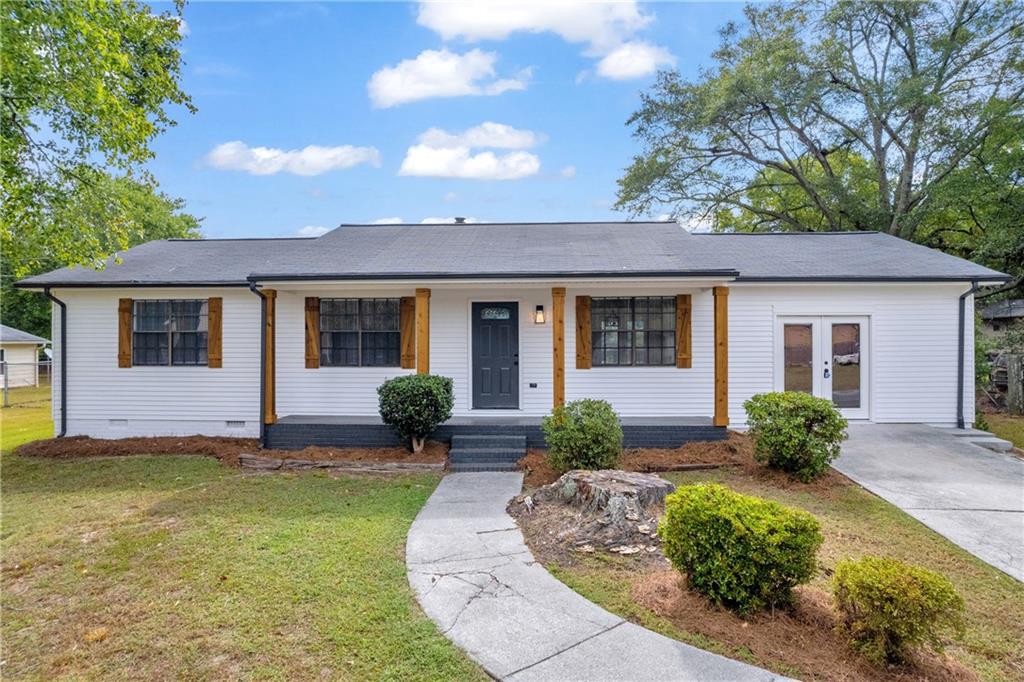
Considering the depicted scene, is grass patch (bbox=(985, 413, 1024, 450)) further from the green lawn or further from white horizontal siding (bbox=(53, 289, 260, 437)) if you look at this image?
white horizontal siding (bbox=(53, 289, 260, 437))

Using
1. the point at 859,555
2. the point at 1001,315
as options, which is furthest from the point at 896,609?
the point at 1001,315

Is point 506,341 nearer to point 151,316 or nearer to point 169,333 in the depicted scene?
point 169,333

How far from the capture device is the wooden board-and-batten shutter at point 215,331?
28.3ft

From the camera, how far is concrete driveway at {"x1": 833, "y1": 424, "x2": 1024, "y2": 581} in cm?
430

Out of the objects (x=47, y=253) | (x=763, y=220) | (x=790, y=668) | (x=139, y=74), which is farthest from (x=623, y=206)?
(x=790, y=668)

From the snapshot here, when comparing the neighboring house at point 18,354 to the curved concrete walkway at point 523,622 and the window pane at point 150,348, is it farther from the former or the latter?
the curved concrete walkway at point 523,622

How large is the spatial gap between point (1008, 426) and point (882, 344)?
4.19m

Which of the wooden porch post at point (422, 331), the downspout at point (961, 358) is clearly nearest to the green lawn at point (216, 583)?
the wooden porch post at point (422, 331)

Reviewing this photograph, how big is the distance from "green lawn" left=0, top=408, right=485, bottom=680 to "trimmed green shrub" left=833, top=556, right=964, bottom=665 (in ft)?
6.78

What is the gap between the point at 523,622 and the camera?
2961 millimetres

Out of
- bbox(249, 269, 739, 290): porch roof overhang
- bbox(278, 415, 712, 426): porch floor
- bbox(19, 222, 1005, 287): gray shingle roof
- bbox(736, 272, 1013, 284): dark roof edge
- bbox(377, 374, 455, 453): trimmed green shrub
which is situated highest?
bbox(19, 222, 1005, 287): gray shingle roof

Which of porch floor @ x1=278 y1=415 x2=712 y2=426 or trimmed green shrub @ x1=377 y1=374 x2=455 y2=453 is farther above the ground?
trimmed green shrub @ x1=377 y1=374 x2=455 y2=453

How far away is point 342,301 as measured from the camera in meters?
Answer: 8.71

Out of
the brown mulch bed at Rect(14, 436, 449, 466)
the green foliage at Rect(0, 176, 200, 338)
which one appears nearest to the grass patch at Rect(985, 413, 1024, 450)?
the brown mulch bed at Rect(14, 436, 449, 466)
